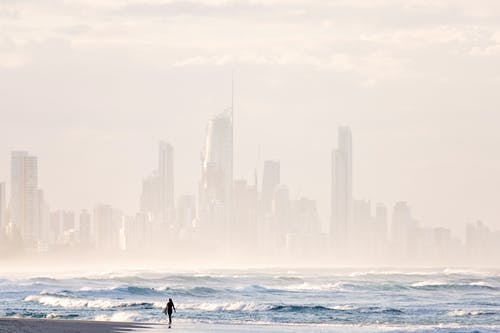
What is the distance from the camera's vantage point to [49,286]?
108m

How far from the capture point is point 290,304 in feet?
262

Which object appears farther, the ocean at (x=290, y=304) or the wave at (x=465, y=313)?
the wave at (x=465, y=313)

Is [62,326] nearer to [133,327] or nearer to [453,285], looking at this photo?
[133,327]

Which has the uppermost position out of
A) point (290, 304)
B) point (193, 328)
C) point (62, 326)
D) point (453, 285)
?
point (62, 326)

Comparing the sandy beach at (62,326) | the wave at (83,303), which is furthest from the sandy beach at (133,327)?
the wave at (83,303)

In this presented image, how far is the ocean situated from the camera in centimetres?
6278

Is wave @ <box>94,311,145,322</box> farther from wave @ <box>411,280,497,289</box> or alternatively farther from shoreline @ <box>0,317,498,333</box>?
wave @ <box>411,280,497,289</box>


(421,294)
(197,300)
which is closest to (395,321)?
(197,300)

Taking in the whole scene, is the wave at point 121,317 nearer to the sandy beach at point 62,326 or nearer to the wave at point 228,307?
the sandy beach at point 62,326

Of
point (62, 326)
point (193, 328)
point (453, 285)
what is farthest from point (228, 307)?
point (453, 285)

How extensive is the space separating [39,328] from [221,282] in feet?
241

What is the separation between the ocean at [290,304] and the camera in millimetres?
A: 62781

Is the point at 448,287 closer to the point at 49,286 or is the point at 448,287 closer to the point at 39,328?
the point at 49,286

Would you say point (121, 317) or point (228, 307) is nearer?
point (121, 317)
